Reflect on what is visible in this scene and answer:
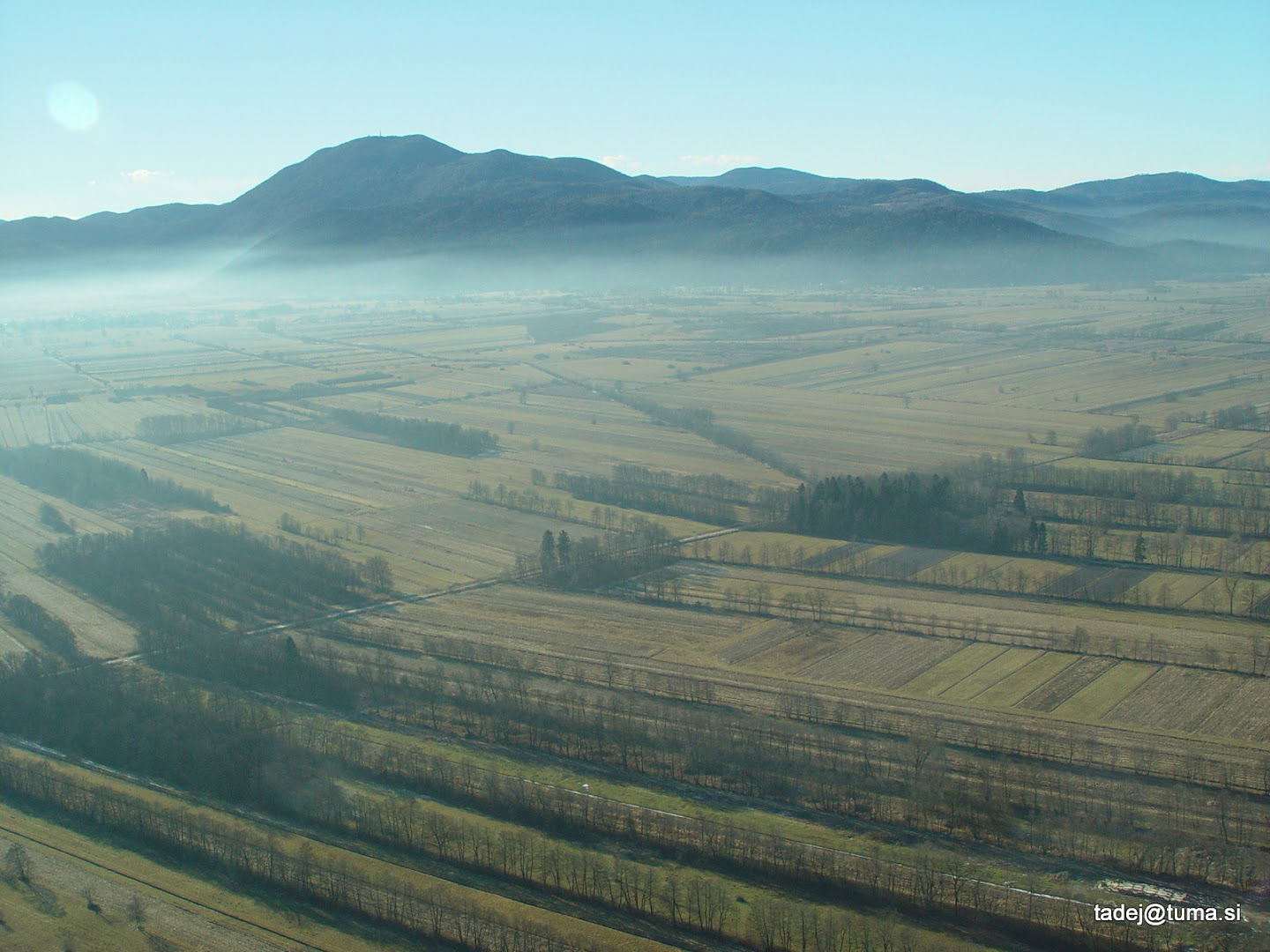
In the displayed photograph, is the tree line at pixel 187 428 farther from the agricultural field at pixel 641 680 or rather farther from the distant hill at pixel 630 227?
the distant hill at pixel 630 227

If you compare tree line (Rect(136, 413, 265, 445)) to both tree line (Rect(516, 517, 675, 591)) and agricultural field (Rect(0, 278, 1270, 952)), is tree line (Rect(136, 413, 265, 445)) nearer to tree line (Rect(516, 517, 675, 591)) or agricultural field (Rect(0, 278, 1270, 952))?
agricultural field (Rect(0, 278, 1270, 952))

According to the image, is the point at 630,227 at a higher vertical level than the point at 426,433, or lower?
higher

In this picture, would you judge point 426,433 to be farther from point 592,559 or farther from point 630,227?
point 630,227

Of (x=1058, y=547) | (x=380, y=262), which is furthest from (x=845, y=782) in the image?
(x=380, y=262)

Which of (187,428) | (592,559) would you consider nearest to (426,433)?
(187,428)

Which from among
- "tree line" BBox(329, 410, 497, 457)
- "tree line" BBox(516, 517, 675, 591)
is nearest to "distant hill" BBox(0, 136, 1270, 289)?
"tree line" BBox(329, 410, 497, 457)

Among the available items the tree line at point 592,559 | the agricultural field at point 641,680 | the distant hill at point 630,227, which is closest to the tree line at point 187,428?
the agricultural field at point 641,680

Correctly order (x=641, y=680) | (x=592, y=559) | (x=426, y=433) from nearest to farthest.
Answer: (x=641, y=680) < (x=592, y=559) < (x=426, y=433)

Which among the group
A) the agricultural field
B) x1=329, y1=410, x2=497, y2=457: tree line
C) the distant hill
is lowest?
the agricultural field

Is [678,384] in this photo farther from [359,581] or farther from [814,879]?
[814,879]
